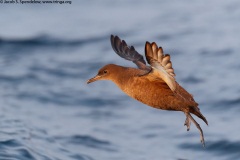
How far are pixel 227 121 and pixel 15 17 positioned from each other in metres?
7.47

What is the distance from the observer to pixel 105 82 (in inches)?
636

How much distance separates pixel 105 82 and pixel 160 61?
8.82 m

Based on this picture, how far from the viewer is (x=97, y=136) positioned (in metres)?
13.1

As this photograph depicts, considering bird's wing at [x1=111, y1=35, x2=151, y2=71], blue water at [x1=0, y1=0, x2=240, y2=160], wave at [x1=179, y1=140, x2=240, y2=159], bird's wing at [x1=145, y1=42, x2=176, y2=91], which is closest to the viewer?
bird's wing at [x1=145, y1=42, x2=176, y2=91]

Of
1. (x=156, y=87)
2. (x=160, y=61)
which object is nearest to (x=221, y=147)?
(x=156, y=87)

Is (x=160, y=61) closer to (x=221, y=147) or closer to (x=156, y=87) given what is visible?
(x=156, y=87)

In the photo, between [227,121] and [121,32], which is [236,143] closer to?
[227,121]

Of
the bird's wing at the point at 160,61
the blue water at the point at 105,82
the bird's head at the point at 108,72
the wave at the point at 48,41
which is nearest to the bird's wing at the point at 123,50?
the bird's head at the point at 108,72

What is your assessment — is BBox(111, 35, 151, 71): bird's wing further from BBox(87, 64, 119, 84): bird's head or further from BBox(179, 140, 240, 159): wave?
BBox(179, 140, 240, 159): wave

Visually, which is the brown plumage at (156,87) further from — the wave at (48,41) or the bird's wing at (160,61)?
the wave at (48,41)

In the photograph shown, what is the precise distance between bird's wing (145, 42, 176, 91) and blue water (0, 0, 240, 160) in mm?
2977

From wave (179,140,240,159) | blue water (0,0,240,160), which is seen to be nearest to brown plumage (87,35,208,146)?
blue water (0,0,240,160)

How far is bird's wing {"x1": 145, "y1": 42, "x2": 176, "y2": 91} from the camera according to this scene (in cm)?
732

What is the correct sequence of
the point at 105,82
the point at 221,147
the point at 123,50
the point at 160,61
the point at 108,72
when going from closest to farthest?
1. the point at 160,61
2. the point at 108,72
3. the point at 123,50
4. the point at 221,147
5. the point at 105,82
